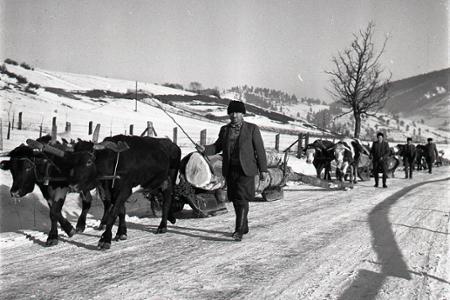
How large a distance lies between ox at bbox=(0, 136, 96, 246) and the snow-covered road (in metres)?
0.35

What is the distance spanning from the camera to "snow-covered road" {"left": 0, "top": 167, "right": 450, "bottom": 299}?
388 cm

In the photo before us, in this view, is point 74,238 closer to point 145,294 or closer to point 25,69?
point 145,294

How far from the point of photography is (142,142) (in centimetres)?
650

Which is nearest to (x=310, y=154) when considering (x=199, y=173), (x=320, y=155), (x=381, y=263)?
(x=320, y=155)

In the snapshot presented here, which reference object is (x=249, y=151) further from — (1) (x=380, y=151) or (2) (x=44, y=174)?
(1) (x=380, y=151)

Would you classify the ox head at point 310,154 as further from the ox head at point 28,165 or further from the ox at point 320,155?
the ox head at point 28,165

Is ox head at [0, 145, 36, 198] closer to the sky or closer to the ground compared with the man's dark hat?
closer to the ground

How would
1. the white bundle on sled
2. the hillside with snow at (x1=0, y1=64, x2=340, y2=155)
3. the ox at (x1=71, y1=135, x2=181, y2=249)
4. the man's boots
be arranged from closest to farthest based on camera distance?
the ox at (x1=71, y1=135, x2=181, y2=249) < the man's boots < the white bundle on sled < the hillside with snow at (x1=0, y1=64, x2=340, y2=155)

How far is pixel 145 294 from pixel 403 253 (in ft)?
10.6

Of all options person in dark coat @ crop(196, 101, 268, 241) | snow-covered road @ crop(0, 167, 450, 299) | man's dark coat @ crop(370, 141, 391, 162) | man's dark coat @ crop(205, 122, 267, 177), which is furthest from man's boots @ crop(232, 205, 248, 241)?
man's dark coat @ crop(370, 141, 391, 162)

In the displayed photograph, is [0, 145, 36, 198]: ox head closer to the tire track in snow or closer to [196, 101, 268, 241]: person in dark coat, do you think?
[196, 101, 268, 241]: person in dark coat

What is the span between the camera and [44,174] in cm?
579

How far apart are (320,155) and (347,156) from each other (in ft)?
3.76

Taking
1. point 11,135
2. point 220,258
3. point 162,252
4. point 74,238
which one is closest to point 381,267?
point 220,258
